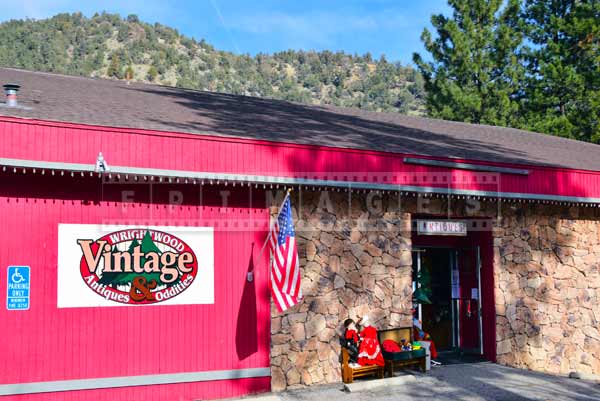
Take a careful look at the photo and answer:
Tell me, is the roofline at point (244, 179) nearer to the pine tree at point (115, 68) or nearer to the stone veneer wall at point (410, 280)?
the stone veneer wall at point (410, 280)

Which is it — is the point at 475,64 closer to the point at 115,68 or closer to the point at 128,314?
the point at 128,314

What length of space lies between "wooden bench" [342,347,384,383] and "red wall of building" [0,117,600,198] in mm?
3339

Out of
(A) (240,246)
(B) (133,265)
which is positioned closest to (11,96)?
(B) (133,265)

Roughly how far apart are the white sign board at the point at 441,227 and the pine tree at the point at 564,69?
75.8ft

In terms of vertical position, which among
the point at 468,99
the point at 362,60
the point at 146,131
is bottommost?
the point at 146,131

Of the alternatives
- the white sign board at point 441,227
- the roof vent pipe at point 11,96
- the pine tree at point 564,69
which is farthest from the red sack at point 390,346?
the pine tree at point 564,69

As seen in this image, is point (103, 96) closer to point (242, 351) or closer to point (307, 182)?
point (307, 182)

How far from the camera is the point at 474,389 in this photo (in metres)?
11.4

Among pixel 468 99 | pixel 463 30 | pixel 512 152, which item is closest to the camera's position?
pixel 512 152

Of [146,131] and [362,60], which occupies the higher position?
[362,60]

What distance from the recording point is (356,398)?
35.4ft

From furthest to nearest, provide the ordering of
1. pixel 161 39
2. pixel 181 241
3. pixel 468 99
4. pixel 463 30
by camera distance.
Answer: pixel 161 39, pixel 463 30, pixel 468 99, pixel 181 241

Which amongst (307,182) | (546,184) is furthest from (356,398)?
(546,184)

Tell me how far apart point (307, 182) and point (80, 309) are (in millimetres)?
4445
